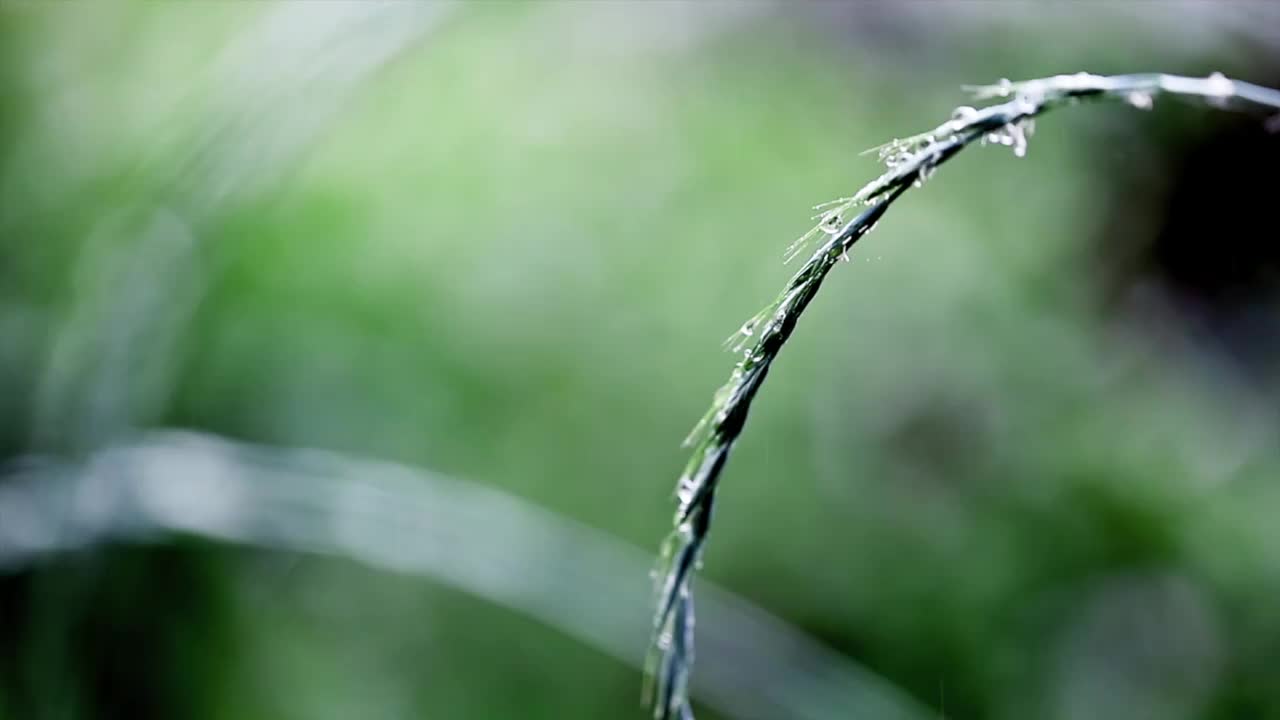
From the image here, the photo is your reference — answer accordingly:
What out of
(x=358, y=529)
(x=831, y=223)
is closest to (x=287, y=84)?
(x=358, y=529)

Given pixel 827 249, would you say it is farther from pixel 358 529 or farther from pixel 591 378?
pixel 591 378

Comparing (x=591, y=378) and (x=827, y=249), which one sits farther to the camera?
(x=591, y=378)

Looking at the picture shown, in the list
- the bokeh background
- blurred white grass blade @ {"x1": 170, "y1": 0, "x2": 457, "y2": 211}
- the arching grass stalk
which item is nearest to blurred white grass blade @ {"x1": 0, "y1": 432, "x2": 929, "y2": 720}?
the bokeh background

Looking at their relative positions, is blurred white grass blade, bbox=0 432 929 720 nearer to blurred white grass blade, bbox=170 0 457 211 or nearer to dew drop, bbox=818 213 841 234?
blurred white grass blade, bbox=170 0 457 211

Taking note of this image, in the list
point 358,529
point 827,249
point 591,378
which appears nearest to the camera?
point 827,249

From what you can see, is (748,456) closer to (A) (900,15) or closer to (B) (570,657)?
(B) (570,657)

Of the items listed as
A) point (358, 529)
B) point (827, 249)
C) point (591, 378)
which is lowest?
point (827, 249)

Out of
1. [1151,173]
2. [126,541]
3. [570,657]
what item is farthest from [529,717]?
[1151,173]
